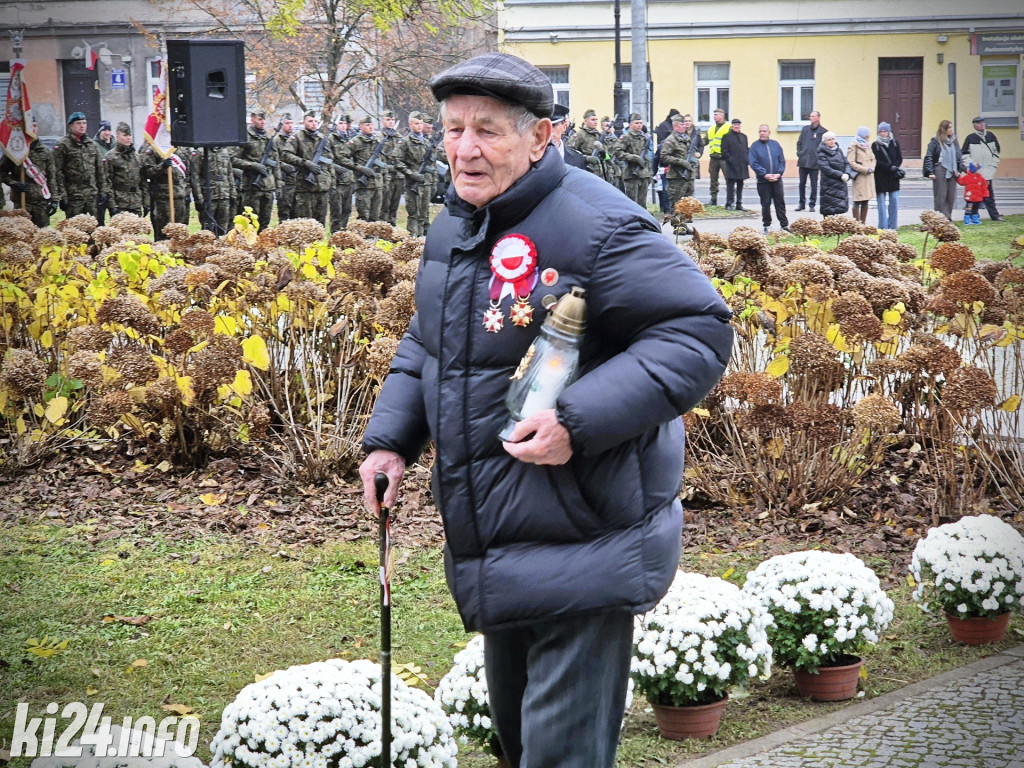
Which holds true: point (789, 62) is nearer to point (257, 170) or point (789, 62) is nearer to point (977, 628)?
point (257, 170)

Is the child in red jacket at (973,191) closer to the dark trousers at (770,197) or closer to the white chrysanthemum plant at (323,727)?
the dark trousers at (770,197)

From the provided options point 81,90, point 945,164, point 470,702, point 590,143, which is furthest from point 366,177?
point 81,90

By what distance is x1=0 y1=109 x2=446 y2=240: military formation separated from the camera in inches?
787

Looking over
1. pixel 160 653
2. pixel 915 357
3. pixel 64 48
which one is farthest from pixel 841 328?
pixel 64 48

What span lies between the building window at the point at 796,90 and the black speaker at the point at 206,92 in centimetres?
2707

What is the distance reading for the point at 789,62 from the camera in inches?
1519

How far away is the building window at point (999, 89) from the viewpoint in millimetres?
36844

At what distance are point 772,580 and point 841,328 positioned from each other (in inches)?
71.7

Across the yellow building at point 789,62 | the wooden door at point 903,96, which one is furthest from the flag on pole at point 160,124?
the wooden door at point 903,96

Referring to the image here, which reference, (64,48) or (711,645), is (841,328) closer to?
(711,645)

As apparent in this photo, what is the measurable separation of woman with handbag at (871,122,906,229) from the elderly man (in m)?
20.3

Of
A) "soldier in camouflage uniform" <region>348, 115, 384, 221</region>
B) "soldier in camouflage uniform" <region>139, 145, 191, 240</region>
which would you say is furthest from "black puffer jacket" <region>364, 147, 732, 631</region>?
"soldier in camouflage uniform" <region>348, 115, 384, 221</region>

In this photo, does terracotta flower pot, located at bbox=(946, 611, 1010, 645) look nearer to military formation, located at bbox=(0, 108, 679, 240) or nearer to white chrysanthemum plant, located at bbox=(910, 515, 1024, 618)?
white chrysanthemum plant, located at bbox=(910, 515, 1024, 618)

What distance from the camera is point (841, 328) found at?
5820 mm
